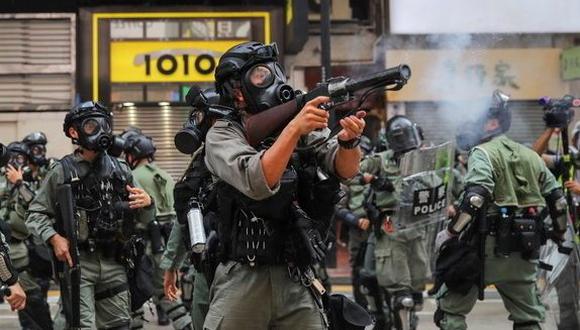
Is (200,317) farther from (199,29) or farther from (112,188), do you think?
(199,29)

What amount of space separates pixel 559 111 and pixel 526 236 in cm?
133

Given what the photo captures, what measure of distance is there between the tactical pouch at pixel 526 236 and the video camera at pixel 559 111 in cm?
116

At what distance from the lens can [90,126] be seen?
6098 mm

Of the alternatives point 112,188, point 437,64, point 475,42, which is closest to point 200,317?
point 112,188

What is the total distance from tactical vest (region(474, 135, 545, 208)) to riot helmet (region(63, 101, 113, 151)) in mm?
2437

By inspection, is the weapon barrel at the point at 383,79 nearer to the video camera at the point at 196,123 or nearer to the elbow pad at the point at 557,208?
the video camera at the point at 196,123

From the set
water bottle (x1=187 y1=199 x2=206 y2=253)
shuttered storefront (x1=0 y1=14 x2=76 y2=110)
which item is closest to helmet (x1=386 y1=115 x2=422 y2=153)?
water bottle (x1=187 y1=199 x2=206 y2=253)

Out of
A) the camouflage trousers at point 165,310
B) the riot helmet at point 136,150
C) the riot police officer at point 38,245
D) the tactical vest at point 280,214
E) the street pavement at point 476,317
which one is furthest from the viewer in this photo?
the street pavement at point 476,317

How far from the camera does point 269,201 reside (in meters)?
3.86

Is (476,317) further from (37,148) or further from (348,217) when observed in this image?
(37,148)

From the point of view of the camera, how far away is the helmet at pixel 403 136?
8.23 meters

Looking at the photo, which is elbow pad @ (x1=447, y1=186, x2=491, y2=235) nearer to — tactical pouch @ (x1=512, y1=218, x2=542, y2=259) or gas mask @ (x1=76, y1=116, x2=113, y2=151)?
tactical pouch @ (x1=512, y1=218, x2=542, y2=259)

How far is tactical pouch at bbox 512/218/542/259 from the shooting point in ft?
20.5

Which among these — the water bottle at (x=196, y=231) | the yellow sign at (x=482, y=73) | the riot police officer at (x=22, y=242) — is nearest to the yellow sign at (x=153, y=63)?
the yellow sign at (x=482, y=73)
